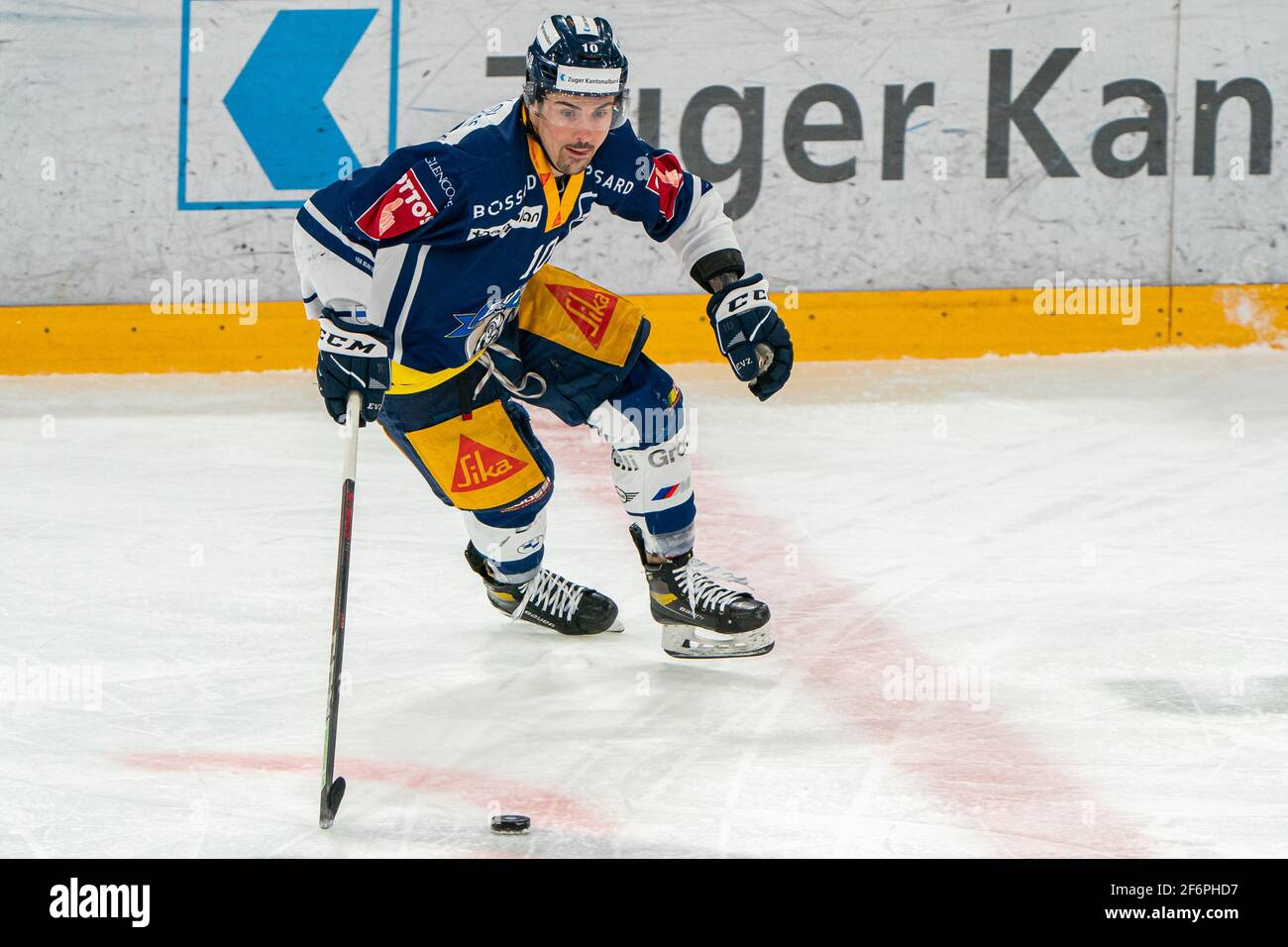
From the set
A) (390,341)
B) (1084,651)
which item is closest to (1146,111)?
(1084,651)

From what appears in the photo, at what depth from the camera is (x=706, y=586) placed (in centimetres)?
340

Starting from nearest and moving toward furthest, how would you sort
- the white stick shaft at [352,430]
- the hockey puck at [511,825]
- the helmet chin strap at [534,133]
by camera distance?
the hockey puck at [511,825], the white stick shaft at [352,430], the helmet chin strap at [534,133]

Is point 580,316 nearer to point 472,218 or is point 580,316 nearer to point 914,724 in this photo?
point 472,218

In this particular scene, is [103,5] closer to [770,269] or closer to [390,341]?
[770,269]

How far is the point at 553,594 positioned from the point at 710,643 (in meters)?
0.38

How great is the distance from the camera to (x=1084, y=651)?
132 inches

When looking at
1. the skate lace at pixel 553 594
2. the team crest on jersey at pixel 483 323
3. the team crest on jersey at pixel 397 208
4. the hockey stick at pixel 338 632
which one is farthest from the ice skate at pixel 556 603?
the team crest on jersey at pixel 397 208

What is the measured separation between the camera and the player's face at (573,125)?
3.05 m

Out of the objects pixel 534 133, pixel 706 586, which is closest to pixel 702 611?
pixel 706 586

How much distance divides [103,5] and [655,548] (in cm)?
378

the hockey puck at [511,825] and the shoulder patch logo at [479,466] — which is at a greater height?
the shoulder patch logo at [479,466]

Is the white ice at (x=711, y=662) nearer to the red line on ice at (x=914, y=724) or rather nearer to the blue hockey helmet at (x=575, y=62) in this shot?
the red line on ice at (x=914, y=724)

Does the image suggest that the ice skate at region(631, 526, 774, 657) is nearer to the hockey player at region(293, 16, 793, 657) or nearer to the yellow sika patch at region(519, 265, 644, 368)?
the hockey player at region(293, 16, 793, 657)

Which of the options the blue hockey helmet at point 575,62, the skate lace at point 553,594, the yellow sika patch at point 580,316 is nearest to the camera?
the blue hockey helmet at point 575,62
